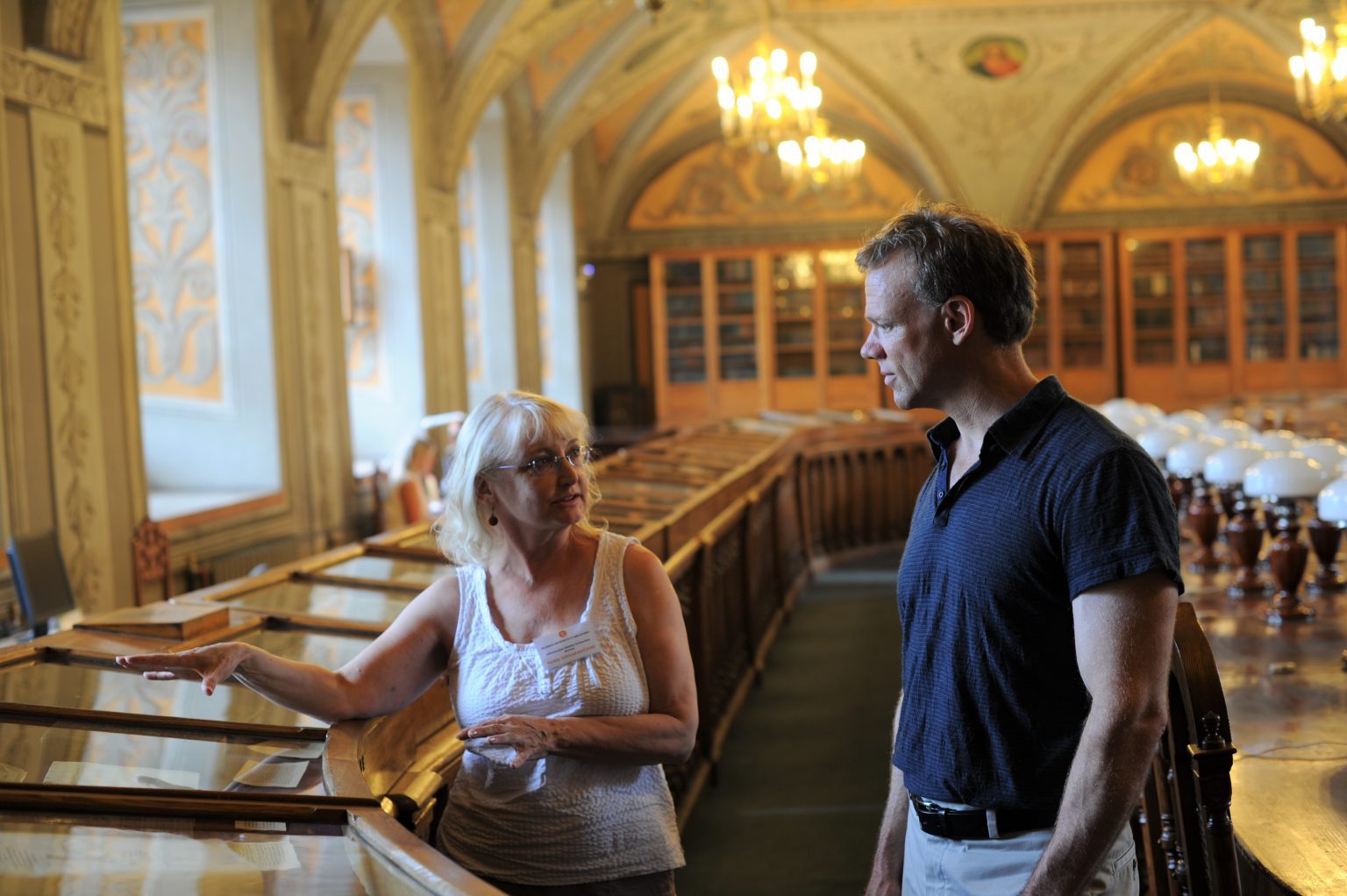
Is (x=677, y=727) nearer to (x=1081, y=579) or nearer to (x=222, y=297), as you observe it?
(x=1081, y=579)

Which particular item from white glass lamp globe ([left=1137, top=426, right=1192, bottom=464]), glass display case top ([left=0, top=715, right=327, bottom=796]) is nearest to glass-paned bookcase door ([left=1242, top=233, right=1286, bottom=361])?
white glass lamp globe ([left=1137, top=426, right=1192, bottom=464])

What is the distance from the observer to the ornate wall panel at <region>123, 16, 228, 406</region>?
7.53 meters

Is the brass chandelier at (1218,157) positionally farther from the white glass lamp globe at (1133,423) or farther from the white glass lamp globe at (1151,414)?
the white glass lamp globe at (1133,423)

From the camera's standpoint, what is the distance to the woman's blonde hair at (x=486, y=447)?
210cm

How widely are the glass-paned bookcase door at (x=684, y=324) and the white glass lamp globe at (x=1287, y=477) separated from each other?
1304cm

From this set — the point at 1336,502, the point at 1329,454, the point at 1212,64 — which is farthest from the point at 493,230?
the point at 1336,502

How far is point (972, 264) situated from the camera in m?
1.65

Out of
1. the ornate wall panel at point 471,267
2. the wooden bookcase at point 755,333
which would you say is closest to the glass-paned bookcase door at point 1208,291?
the wooden bookcase at point 755,333

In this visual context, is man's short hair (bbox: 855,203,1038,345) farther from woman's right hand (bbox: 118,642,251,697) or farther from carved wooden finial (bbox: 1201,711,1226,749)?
woman's right hand (bbox: 118,642,251,697)

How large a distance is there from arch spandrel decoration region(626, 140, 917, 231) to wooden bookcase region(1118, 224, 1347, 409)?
3126 mm

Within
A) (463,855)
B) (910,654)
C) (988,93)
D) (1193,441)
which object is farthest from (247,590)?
(988,93)

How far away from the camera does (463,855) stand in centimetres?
203

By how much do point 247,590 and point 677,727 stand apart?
1420 mm

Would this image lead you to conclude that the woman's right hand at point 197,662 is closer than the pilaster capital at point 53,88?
Yes
